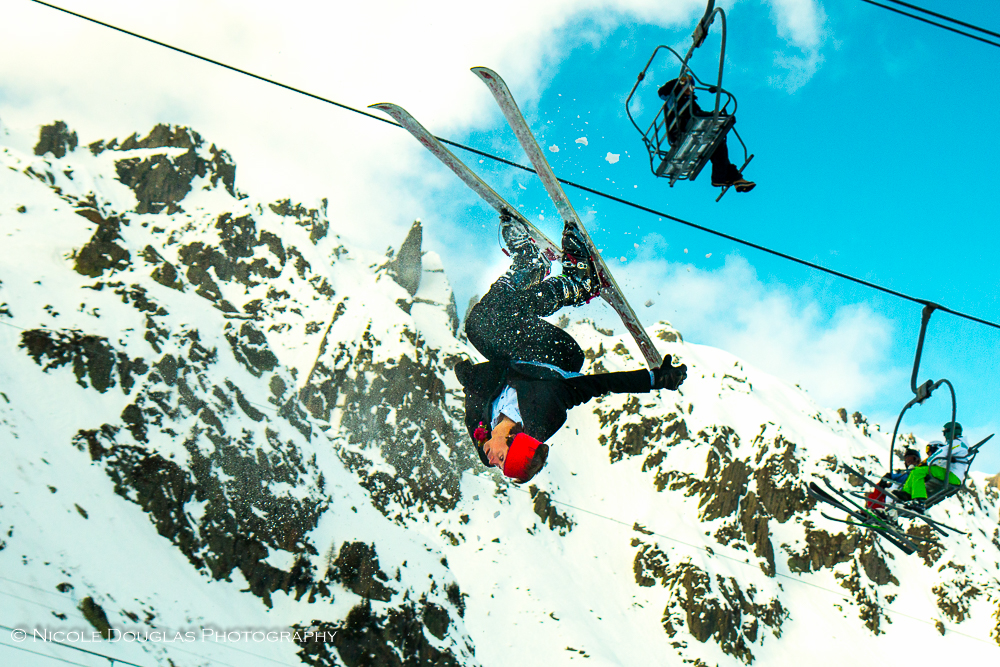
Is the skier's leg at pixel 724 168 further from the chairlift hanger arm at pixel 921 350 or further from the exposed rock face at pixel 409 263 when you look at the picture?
the exposed rock face at pixel 409 263

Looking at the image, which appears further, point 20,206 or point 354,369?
point 354,369

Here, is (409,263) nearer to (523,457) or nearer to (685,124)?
(685,124)

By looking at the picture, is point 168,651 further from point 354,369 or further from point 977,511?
point 977,511

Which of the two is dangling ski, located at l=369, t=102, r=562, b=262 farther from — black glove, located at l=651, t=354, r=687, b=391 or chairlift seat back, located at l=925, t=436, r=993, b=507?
chairlift seat back, located at l=925, t=436, r=993, b=507

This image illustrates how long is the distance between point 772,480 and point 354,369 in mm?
83739

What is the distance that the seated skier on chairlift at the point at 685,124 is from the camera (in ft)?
21.9

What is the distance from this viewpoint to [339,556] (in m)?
63.2

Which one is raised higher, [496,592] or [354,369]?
[354,369]

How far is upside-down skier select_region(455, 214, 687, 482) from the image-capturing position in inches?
220

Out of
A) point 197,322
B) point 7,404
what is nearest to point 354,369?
point 197,322

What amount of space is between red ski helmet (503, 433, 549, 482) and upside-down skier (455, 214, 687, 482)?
0.06 feet

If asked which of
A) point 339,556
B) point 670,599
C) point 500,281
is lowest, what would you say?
point 500,281

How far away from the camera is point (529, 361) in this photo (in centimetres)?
588

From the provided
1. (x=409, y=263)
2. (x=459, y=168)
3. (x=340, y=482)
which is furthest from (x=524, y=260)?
(x=409, y=263)
